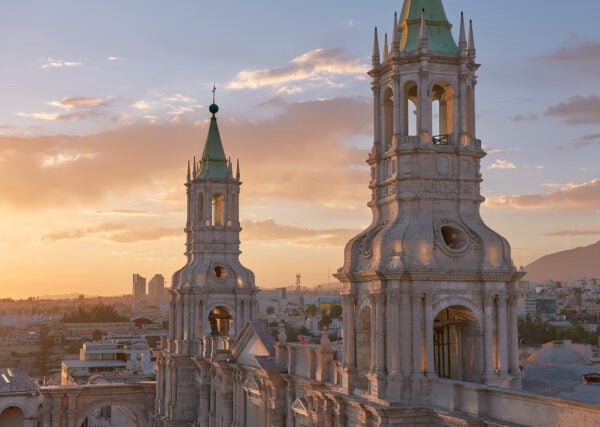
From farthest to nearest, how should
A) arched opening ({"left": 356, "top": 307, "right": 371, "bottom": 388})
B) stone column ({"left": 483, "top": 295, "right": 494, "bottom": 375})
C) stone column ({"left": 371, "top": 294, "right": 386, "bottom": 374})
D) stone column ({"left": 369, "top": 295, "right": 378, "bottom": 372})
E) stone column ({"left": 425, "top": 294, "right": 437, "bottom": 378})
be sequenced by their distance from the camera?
arched opening ({"left": 356, "top": 307, "right": 371, "bottom": 388}) → stone column ({"left": 369, "top": 295, "right": 378, "bottom": 372}) → stone column ({"left": 371, "top": 294, "right": 386, "bottom": 374}) → stone column ({"left": 483, "top": 295, "right": 494, "bottom": 375}) → stone column ({"left": 425, "top": 294, "right": 437, "bottom": 378})

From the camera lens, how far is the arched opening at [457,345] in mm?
25672

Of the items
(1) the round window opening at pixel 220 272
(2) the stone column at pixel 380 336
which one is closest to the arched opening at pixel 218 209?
(1) the round window opening at pixel 220 272

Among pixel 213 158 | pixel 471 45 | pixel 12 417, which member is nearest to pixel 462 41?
pixel 471 45

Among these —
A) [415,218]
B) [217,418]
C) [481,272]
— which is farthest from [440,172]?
[217,418]

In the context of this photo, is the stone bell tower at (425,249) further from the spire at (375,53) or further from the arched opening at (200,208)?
the arched opening at (200,208)

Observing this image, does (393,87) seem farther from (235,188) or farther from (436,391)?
(235,188)

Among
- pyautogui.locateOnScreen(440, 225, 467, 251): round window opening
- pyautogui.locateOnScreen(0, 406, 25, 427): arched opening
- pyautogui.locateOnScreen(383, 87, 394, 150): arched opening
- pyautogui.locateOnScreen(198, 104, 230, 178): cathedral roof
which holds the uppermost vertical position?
pyautogui.locateOnScreen(198, 104, 230, 178): cathedral roof

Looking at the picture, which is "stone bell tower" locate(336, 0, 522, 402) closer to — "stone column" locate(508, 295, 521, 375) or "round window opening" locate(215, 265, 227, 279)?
"stone column" locate(508, 295, 521, 375)

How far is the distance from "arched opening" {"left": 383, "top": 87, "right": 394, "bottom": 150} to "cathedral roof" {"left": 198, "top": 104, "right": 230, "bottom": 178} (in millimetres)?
25061

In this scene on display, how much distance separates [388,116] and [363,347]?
750 centimetres

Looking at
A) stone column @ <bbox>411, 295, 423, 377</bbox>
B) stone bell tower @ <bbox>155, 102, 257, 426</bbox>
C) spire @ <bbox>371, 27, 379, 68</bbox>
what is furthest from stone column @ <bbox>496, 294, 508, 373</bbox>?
stone bell tower @ <bbox>155, 102, 257, 426</bbox>

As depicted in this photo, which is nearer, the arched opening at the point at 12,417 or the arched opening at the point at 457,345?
the arched opening at the point at 457,345

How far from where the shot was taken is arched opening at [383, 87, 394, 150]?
27375 mm

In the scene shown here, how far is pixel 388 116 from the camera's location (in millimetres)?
27656
